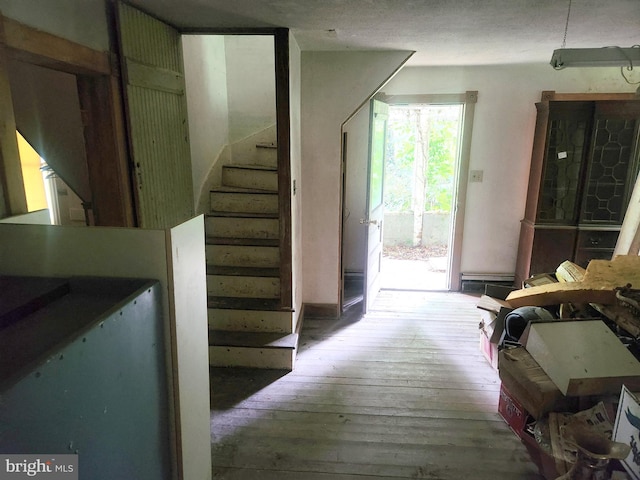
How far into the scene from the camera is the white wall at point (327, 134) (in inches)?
124

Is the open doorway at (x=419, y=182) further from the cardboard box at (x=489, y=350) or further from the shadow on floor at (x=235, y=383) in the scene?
the shadow on floor at (x=235, y=383)

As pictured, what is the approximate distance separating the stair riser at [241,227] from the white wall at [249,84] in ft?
3.83

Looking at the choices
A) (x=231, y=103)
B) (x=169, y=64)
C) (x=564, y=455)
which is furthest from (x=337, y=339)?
(x=231, y=103)

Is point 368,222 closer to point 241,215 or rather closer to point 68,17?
point 241,215

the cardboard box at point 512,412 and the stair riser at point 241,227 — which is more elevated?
the stair riser at point 241,227

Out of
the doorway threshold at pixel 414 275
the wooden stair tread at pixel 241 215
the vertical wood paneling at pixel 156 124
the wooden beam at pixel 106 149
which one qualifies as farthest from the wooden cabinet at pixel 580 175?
the wooden beam at pixel 106 149

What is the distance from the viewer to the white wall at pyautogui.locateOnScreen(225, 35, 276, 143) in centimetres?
396

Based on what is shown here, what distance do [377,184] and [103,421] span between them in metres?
2.97

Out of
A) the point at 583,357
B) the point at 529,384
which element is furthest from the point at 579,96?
the point at 529,384

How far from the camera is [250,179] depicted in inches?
143

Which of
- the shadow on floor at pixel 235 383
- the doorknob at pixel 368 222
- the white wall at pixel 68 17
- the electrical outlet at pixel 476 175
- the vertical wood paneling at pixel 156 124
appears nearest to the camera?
the white wall at pixel 68 17

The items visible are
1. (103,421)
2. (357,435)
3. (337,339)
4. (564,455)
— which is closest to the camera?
(103,421)

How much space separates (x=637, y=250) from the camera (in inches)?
114

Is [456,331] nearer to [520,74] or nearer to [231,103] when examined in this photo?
[520,74]
